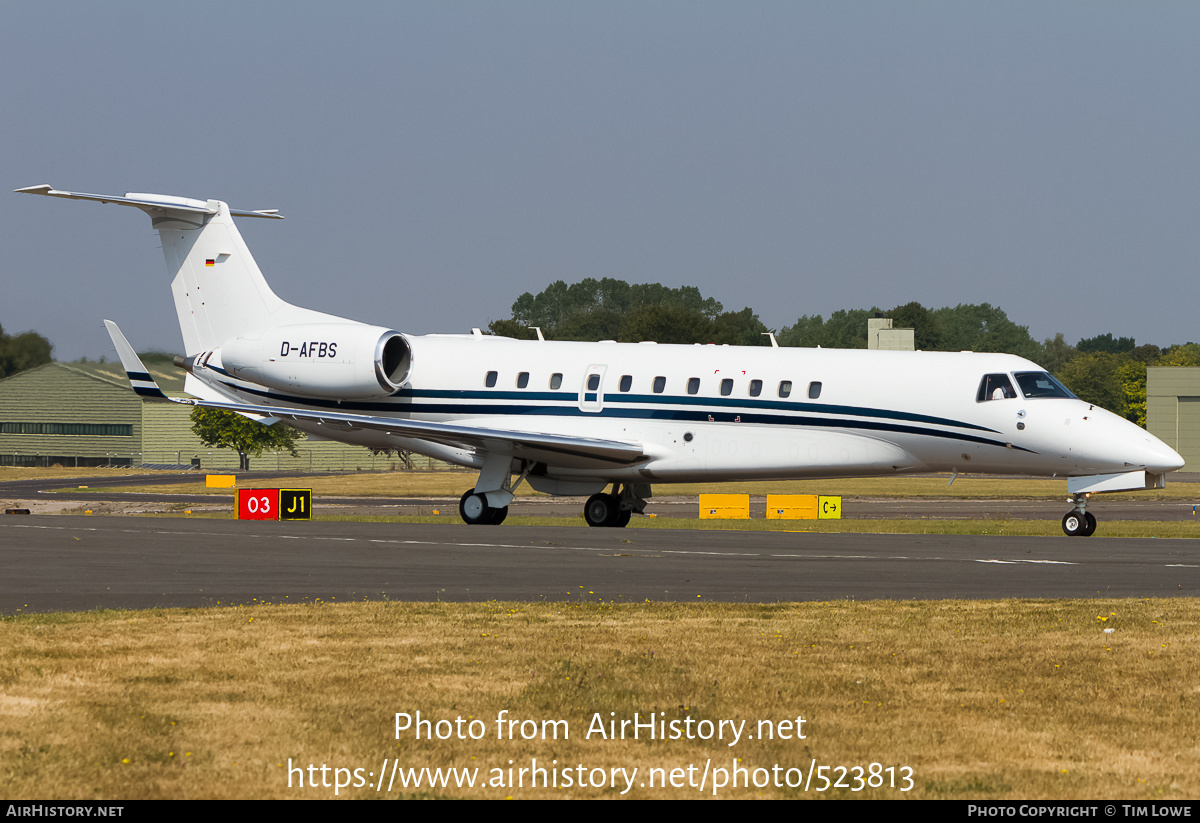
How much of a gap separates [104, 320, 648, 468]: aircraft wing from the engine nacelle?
77cm

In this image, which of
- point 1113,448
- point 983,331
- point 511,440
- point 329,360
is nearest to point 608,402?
point 511,440

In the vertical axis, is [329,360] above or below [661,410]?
above

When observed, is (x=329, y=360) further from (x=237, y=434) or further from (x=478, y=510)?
(x=237, y=434)

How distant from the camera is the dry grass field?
6.96 metres

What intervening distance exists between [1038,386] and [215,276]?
19.8 meters

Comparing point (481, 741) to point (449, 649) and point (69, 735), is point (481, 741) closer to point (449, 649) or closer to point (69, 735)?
point (69, 735)

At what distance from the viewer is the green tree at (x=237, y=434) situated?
4203 inches

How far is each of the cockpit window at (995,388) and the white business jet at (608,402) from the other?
29mm

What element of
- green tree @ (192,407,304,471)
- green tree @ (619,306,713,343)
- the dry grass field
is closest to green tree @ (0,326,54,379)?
green tree @ (192,407,304,471)

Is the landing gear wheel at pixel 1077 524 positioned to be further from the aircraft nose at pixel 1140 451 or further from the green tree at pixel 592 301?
the green tree at pixel 592 301

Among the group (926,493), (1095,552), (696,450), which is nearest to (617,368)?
(696,450)

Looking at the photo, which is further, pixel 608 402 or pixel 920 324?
pixel 920 324

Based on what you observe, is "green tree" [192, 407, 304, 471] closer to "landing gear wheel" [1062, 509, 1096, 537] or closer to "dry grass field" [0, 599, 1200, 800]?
"landing gear wheel" [1062, 509, 1096, 537]

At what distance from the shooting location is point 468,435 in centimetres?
2828
